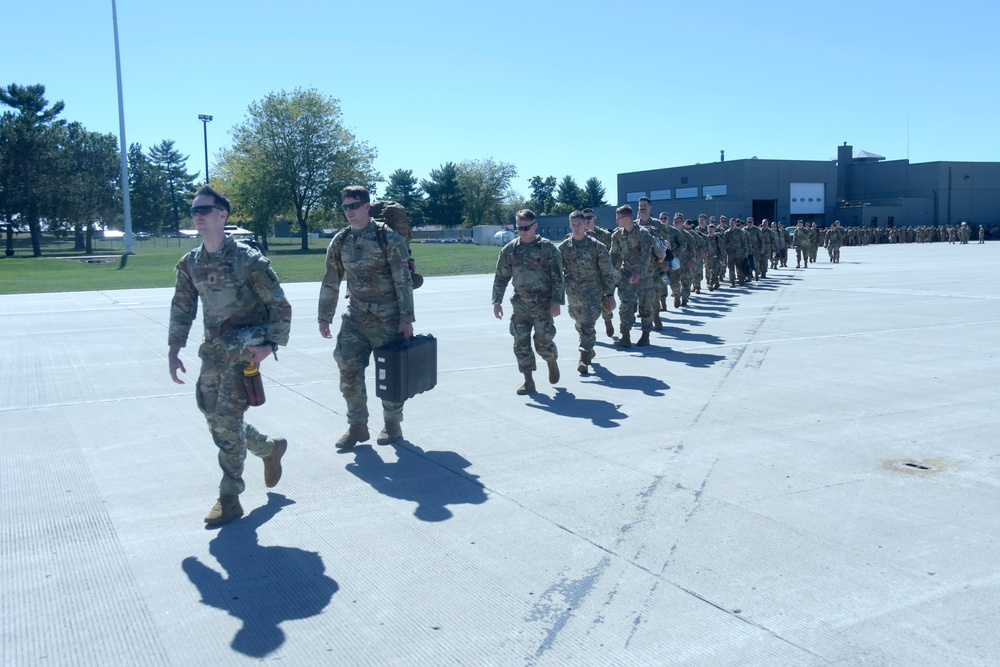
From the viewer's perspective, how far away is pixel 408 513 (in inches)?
206

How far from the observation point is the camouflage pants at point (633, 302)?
1220 cm

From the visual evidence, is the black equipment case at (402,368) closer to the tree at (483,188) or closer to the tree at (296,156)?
the tree at (296,156)

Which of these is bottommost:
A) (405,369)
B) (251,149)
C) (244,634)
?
(244,634)

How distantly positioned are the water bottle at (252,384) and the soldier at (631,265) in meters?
7.79

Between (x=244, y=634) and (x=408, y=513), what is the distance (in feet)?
5.32

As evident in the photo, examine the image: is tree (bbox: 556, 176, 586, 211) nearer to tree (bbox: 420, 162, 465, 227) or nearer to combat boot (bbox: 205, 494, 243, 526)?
tree (bbox: 420, 162, 465, 227)

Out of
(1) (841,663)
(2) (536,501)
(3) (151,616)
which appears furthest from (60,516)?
(1) (841,663)

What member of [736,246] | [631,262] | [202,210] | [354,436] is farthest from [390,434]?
[736,246]

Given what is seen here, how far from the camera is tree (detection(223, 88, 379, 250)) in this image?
6775 cm

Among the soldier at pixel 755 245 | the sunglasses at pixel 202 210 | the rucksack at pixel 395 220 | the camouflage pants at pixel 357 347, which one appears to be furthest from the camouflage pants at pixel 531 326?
the soldier at pixel 755 245

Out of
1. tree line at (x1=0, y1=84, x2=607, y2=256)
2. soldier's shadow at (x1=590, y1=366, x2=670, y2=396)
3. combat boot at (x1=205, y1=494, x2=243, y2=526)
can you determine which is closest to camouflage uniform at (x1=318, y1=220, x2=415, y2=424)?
combat boot at (x1=205, y1=494, x2=243, y2=526)

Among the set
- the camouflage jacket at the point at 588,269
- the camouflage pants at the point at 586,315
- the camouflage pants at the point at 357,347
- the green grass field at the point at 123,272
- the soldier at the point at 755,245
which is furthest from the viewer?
the green grass field at the point at 123,272

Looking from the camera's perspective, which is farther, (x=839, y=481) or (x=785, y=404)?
(x=785, y=404)

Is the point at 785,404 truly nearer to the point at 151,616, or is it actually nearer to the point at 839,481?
the point at 839,481
